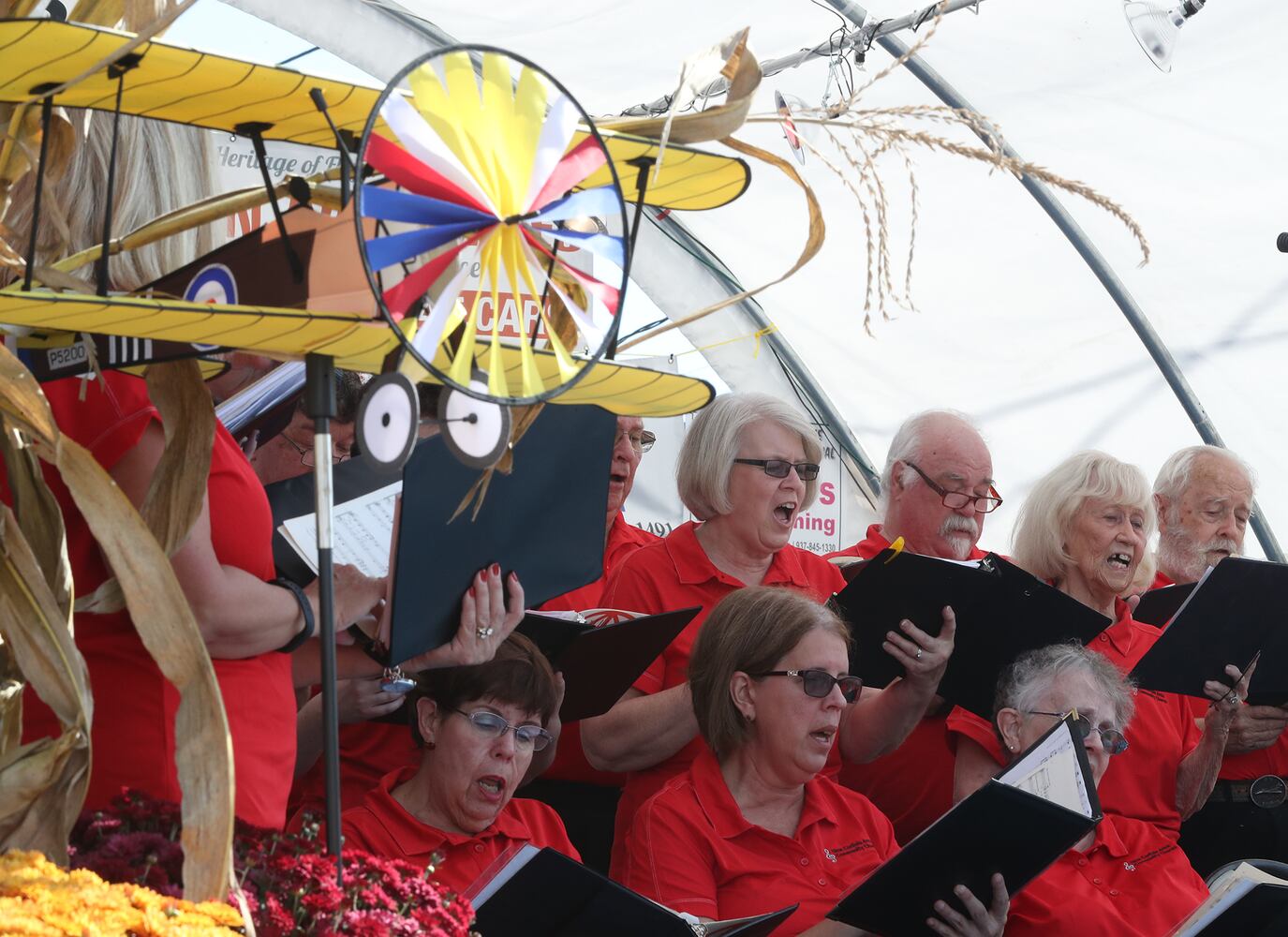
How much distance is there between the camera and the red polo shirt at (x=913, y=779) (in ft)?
12.8

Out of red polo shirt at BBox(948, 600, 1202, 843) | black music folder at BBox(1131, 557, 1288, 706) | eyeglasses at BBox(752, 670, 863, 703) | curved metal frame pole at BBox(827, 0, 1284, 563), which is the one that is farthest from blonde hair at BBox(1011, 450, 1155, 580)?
curved metal frame pole at BBox(827, 0, 1284, 563)

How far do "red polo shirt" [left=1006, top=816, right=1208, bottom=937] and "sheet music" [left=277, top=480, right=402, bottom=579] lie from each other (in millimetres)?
1815

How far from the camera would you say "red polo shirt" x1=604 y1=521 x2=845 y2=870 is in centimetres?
353

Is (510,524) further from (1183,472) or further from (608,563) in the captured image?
(1183,472)

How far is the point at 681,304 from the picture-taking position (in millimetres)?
8578

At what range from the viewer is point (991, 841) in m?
2.87

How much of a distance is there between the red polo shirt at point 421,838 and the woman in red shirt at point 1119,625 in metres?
1.24

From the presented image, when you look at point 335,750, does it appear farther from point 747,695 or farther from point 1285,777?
point 1285,777

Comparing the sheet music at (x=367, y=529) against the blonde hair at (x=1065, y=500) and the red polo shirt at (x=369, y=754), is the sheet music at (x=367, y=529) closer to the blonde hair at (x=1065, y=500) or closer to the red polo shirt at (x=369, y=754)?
the red polo shirt at (x=369, y=754)

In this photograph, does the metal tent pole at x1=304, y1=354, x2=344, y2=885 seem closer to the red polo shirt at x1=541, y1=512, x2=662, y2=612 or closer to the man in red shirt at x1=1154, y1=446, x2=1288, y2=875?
the red polo shirt at x1=541, y1=512, x2=662, y2=612

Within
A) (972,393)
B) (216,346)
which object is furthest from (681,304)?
(216,346)

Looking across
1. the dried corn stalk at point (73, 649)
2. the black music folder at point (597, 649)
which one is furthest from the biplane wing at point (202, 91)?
the black music folder at point (597, 649)

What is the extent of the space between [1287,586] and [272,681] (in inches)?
107

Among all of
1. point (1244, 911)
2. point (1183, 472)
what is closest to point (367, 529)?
point (1244, 911)
